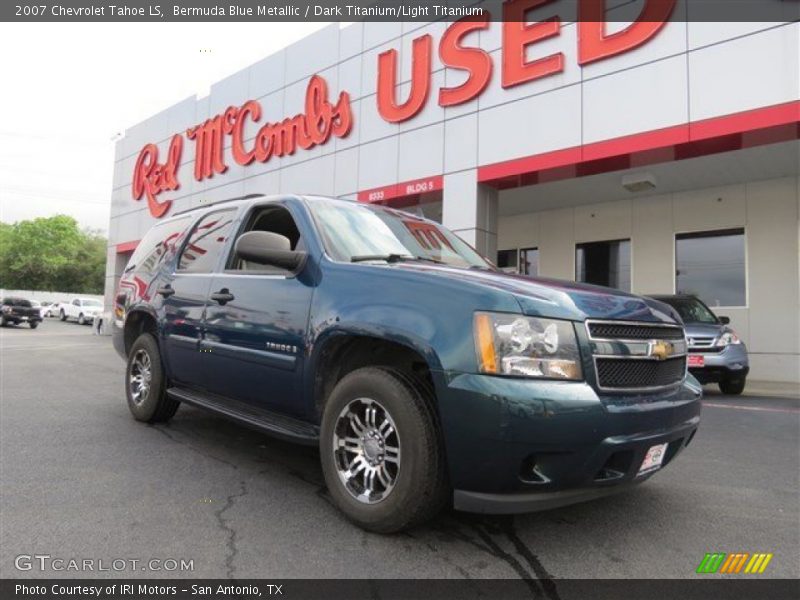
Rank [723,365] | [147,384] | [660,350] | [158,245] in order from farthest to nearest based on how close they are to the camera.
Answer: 1. [723,365]
2. [158,245]
3. [147,384]
4. [660,350]

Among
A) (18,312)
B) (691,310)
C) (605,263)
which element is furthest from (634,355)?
(18,312)

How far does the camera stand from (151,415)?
5.04 m

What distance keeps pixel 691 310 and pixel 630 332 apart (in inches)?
305

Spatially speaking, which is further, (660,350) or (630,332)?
(660,350)

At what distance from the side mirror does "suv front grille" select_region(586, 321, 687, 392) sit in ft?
5.69

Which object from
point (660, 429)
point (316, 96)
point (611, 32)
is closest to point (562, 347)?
point (660, 429)

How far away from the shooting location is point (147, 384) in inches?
201

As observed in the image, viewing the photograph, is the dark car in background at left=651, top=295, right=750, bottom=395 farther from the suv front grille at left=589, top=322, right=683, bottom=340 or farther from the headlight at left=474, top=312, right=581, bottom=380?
the headlight at left=474, top=312, right=581, bottom=380

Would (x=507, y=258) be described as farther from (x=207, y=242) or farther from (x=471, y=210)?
(x=207, y=242)

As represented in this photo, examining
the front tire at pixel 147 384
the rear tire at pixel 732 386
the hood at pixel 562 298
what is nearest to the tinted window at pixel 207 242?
the front tire at pixel 147 384

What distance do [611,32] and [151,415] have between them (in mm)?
10196

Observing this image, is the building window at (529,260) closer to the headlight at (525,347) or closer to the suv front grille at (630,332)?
the suv front grille at (630,332)

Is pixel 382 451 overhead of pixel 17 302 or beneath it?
beneath

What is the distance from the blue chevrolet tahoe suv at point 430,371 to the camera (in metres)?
2.51
